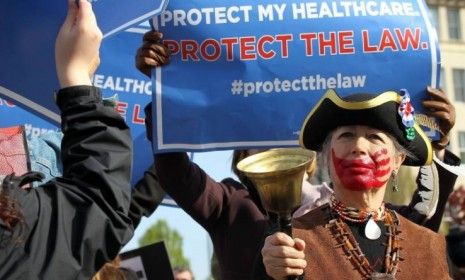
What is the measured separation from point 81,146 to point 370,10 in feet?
8.06

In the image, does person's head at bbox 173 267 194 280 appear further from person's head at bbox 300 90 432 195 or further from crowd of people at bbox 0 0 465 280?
person's head at bbox 300 90 432 195

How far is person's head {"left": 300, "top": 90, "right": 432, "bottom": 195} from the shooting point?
3.76 meters

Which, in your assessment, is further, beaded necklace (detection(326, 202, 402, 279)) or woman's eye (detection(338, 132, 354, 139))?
woman's eye (detection(338, 132, 354, 139))

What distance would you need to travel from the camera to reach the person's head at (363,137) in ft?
12.3

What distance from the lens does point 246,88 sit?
4582mm

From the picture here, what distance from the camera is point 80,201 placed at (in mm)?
2527

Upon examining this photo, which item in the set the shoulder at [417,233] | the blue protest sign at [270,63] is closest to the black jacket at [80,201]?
the shoulder at [417,233]

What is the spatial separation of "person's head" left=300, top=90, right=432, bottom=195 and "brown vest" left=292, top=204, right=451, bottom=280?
0.19m

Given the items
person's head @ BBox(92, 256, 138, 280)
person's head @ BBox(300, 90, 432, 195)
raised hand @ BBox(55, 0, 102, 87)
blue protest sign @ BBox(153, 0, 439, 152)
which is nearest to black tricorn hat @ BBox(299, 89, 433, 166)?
person's head @ BBox(300, 90, 432, 195)

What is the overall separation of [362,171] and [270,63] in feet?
3.37

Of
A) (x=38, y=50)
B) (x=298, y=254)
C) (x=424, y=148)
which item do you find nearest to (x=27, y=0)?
(x=38, y=50)

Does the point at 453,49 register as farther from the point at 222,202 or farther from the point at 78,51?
the point at 78,51

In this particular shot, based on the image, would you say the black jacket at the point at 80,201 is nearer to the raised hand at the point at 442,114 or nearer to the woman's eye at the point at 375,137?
the woman's eye at the point at 375,137

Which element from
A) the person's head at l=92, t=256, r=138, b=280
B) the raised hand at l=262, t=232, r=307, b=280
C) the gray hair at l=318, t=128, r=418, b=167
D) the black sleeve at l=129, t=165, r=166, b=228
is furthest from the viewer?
the black sleeve at l=129, t=165, r=166, b=228
